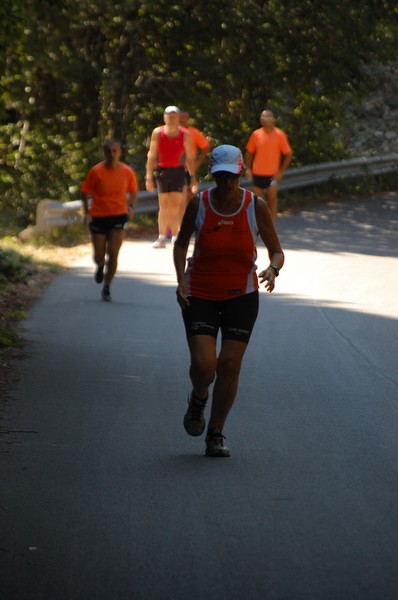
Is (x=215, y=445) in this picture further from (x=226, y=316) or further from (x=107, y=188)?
(x=107, y=188)

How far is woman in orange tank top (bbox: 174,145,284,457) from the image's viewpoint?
7.44 m

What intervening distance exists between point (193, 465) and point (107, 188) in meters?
7.79

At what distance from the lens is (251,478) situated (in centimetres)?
704

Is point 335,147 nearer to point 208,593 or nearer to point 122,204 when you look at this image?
point 122,204

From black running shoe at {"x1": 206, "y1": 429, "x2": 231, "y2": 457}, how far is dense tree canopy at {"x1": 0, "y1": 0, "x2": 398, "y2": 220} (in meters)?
16.9

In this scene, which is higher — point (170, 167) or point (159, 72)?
point (159, 72)

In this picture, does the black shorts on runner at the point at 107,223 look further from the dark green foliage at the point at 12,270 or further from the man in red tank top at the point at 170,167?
the man in red tank top at the point at 170,167

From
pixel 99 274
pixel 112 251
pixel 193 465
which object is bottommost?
pixel 99 274

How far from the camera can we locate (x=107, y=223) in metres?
14.9

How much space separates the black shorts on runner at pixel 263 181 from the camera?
20.7 meters

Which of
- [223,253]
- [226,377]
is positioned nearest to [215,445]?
[226,377]

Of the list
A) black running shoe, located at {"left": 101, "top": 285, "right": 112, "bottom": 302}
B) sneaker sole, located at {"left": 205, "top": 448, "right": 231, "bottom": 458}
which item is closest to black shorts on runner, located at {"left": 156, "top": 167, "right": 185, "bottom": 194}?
black running shoe, located at {"left": 101, "top": 285, "right": 112, "bottom": 302}

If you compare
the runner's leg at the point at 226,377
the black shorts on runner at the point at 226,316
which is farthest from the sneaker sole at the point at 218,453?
the black shorts on runner at the point at 226,316

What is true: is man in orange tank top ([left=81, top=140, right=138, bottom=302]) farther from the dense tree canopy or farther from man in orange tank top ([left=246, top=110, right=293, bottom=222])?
the dense tree canopy
